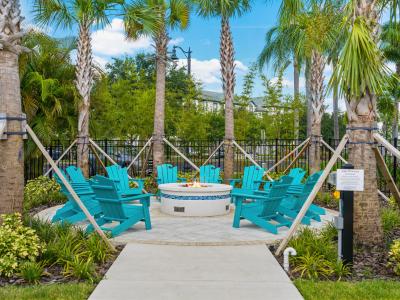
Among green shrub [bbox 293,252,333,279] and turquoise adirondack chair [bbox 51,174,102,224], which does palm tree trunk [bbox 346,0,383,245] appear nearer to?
green shrub [bbox 293,252,333,279]

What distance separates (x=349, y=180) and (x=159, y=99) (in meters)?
9.48

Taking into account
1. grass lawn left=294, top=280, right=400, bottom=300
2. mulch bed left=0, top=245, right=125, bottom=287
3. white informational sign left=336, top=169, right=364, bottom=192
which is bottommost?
mulch bed left=0, top=245, right=125, bottom=287

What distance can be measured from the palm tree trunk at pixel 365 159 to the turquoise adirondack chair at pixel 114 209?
3635mm

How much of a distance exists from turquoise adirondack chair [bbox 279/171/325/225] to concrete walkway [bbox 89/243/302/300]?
1860mm

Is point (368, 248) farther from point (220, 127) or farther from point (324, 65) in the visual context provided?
point (220, 127)

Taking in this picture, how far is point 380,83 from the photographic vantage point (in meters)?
6.25

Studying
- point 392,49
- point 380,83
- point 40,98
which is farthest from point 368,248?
point 392,49

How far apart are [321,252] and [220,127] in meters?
22.9

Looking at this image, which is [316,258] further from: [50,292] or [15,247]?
[15,247]

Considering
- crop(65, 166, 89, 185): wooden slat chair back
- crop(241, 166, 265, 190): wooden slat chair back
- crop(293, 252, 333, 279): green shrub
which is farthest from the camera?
crop(241, 166, 265, 190): wooden slat chair back

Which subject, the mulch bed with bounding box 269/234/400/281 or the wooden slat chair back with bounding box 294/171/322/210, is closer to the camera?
the mulch bed with bounding box 269/234/400/281

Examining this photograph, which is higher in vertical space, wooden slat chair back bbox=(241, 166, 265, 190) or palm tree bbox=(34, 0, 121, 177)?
palm tree bbox=(34, 0, 121, 177)

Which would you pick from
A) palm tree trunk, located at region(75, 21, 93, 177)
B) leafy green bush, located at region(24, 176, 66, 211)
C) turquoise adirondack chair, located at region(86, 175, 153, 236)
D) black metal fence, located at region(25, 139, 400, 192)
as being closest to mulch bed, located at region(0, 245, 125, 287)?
turquoise adirondack chair, located at region(86, 175, 153, 236)

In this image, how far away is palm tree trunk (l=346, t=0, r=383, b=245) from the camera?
20.9 feet
